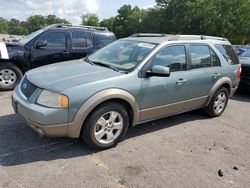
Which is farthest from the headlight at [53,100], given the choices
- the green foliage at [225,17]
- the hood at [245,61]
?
the green foliage at [225,17]

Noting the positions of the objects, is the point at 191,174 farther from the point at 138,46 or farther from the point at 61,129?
the point at 138,46

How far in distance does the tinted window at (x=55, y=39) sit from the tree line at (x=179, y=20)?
35.7 meters

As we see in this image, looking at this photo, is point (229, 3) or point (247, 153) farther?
point (229, 3)

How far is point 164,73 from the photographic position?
14.0 feet

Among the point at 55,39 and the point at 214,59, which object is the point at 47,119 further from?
the point at 55,39

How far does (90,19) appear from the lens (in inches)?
3612

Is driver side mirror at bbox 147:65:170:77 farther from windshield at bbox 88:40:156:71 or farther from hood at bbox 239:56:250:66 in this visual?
hood at bbox 239:56:250:66

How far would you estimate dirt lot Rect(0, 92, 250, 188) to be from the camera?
136 inches

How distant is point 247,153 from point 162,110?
147 cm

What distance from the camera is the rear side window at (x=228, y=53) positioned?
5.87 metres

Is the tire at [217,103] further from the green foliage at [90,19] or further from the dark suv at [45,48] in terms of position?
the green foliage at [90,19]

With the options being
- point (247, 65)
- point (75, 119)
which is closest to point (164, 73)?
point (75, 119)

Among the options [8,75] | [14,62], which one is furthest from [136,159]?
[14,62]

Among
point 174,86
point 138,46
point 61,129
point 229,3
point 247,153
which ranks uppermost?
point 229,3
